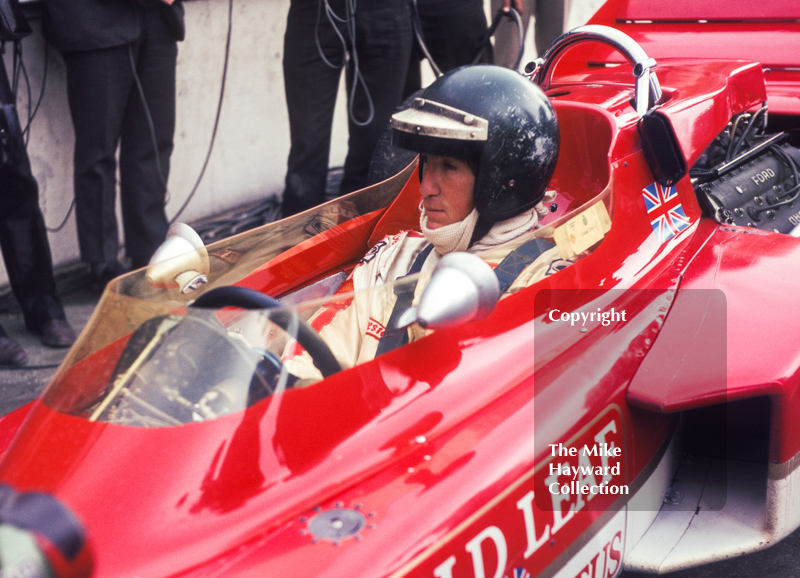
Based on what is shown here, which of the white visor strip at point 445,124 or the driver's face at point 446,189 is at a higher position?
the white visor strip at point 445,124

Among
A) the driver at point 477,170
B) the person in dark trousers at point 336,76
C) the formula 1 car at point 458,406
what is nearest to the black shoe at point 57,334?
the person in dark trousers at point 336,76

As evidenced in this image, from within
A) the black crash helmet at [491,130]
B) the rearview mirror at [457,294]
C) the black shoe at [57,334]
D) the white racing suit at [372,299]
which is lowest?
the black shoe at [57,334]

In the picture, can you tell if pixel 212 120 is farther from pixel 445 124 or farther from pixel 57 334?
pixel 445 124

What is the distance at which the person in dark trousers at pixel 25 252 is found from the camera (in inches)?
130

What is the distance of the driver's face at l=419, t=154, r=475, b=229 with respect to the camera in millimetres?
2070

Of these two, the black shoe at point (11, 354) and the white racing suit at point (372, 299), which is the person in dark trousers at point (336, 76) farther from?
the white racing suit at point (372, 299)

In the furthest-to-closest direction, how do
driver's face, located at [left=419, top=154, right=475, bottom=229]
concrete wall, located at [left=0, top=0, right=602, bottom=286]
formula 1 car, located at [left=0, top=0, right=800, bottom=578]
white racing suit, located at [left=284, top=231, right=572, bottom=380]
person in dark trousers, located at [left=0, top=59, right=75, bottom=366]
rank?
1. concrete wall, located at [left=0, top=0, right=602, bottom=286]
2. person in dark trousers, located at [left=0, top=59, right=75, bottom=366]
3. driver's face, located at [left=419, top=154, right=475, bottom=229]
4. white racing suit, located at [left=284, top=231, right=572, bottom=380]
5. formula 1 car, located at [left=0, top=0, right=800, bottom=578]

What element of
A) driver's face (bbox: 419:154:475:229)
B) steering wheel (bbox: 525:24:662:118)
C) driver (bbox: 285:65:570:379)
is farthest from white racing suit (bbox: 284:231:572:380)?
steering wheel (bbox: 525:24:662:118)

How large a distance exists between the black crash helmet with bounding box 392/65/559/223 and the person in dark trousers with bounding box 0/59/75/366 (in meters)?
1.89

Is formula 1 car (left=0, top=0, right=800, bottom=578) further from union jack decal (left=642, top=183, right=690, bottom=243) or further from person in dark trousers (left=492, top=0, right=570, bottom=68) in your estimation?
person in dark trousers (left=492, top=0, right=570, bottom=68)

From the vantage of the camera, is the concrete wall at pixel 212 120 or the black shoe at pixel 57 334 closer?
the black shoe at pixel 57 334

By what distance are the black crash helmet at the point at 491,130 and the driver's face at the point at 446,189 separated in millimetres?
29

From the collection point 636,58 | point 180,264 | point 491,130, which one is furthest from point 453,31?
point 180,264

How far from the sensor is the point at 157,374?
149 cm
